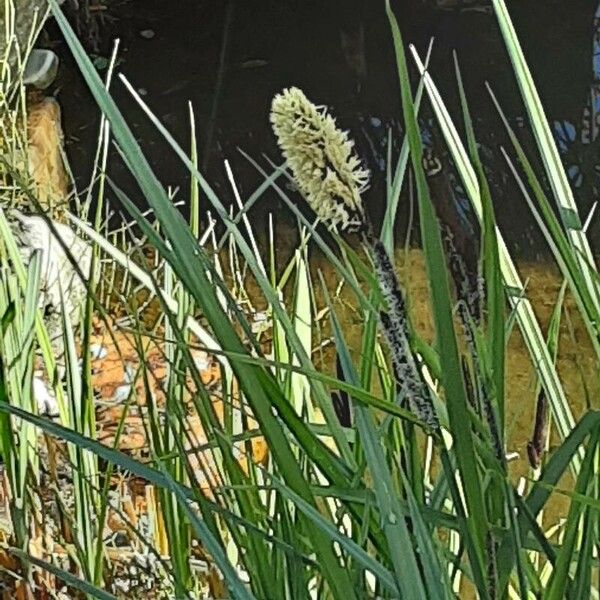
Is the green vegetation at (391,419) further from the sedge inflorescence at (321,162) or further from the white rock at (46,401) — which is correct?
the white rock at (46,401)

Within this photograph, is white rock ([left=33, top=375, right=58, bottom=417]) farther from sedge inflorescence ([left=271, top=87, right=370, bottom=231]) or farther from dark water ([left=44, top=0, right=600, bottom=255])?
sedge inflorescence ([left=271, top=87, right=370, bottom=231])

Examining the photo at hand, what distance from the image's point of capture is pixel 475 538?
28cm

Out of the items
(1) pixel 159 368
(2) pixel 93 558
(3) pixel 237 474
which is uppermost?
(3) pixel 237 474

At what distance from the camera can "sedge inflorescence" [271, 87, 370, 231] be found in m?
0.23

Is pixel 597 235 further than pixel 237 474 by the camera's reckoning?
Yes

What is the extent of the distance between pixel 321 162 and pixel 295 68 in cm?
245

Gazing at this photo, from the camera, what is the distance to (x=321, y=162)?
235 mm

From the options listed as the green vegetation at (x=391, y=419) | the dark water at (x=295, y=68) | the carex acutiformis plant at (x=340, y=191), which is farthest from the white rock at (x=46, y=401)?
the carex acutiformis plant at (x=340, y=191)

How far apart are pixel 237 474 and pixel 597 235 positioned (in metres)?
1.77

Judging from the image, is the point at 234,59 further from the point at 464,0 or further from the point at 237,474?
the point at 237,474

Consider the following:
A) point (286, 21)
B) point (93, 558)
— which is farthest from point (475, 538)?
point (286, 21)

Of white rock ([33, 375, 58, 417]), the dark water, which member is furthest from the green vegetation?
the dark water

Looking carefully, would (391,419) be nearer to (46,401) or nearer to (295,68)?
(46,401)

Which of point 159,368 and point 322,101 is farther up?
point 322,101
